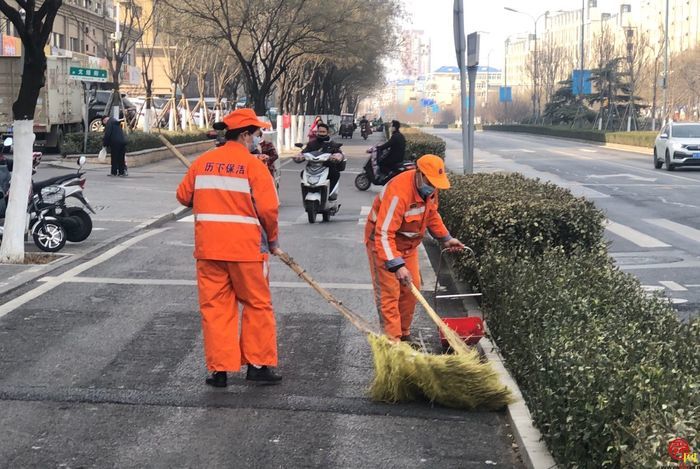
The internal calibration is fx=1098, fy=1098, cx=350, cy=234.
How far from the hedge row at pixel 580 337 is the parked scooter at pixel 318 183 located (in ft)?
23.1

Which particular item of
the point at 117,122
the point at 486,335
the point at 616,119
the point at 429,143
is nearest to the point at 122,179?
the point at 117,122

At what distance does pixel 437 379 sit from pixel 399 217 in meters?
1.37

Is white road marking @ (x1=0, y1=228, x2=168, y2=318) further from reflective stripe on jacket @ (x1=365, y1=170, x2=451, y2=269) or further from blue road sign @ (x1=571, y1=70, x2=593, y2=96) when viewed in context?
blue road sign @ (x1=571, y1=70, x2=593, y2=96)

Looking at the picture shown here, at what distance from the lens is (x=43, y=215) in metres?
13.0

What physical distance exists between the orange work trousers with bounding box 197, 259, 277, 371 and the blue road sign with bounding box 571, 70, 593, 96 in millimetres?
68515

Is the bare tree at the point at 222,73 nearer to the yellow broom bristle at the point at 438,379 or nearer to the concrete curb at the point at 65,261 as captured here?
the concrete curb at the point at 65,261

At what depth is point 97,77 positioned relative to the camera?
30.0 meters

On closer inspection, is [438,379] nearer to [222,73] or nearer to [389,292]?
[389,292]

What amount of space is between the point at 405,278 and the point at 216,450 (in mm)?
1914

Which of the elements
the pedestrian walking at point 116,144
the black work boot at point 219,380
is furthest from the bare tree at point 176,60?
the black work boot at point 219,380

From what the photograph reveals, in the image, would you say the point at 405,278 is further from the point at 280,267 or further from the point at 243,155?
the point at 280,267

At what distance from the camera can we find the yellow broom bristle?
608 cm

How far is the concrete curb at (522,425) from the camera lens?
5148mm

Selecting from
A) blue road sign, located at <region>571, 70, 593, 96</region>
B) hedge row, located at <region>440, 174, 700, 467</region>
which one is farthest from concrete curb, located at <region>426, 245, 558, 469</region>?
blue road sign, located at <region>571, 70, 593, 96</region>
